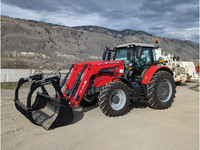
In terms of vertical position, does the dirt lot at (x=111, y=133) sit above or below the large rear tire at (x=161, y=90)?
below

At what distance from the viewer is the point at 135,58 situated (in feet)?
20.1

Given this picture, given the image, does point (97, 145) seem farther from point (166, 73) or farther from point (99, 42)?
point (99, 42)

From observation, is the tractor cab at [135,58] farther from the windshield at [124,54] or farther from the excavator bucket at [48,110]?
the excavator bucket at [48,110]

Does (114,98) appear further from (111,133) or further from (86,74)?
(111,133)

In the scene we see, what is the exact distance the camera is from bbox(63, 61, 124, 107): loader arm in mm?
4898

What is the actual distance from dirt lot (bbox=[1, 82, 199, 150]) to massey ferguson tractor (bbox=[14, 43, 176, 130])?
0.33 metres

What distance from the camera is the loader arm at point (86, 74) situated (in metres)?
4.90

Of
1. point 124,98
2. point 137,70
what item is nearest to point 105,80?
point 124,98

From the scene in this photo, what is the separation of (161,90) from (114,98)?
1948 millimetres

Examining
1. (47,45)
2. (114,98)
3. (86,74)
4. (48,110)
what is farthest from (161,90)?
(47,45)

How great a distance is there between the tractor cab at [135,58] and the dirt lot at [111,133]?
4.79 feet

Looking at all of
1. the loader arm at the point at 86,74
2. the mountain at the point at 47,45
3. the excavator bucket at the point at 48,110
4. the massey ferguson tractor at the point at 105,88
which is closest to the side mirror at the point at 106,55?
the massey ferguson tractor at the point at 105,88

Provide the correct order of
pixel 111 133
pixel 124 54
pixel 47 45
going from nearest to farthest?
pixel 111 133
pixel 124 54
pixel 47 45

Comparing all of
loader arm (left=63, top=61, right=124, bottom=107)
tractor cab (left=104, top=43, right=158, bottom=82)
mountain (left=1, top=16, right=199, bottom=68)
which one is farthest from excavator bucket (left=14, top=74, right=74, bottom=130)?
mountain (left=1, top=16, right=199, bottom=68)
